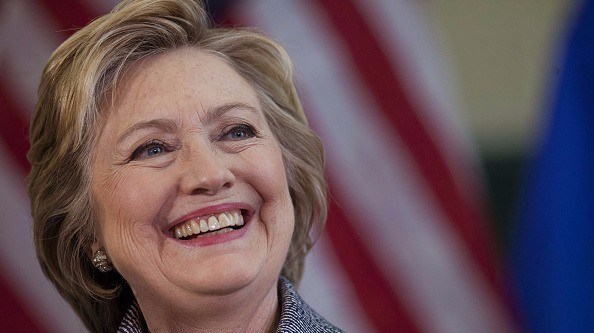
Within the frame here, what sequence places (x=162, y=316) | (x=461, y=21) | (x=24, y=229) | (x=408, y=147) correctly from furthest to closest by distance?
(x=461, y=21) < (x=408, y=147) < (x=24, y=229) < (x=162, y=316)

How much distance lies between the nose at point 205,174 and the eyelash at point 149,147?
0.16 ft

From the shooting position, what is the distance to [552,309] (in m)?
2.57

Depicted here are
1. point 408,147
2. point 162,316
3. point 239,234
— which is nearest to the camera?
point 239,234

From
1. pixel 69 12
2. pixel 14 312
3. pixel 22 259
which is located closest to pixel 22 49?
pixel 69 12

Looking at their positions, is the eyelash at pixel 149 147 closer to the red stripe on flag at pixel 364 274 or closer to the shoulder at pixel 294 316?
the shoulder at pixel 294 316

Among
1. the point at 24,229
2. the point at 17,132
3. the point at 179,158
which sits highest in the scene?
the point at 179,158

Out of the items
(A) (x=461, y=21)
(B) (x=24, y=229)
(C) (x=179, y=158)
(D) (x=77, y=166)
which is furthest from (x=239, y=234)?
(A) (x=461, y=21)

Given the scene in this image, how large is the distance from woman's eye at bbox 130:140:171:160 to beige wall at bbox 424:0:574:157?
74.0 inches

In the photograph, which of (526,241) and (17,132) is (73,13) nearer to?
(17,132)

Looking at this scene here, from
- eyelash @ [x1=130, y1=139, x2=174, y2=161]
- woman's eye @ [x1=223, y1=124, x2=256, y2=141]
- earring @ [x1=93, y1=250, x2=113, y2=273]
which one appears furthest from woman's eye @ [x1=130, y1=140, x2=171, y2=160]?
earring @ [x1=93, y1=250, x2=113, y2=273]

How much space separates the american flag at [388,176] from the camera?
2.57 m

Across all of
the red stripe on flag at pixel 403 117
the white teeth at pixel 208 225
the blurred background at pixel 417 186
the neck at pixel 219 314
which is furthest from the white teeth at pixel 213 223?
the red stripe on flag at pixel 403 117

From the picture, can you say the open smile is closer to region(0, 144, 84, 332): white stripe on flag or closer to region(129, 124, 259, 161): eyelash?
region(129, 124, 259, 161): eyelash

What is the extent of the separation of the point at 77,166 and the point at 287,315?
437mm
